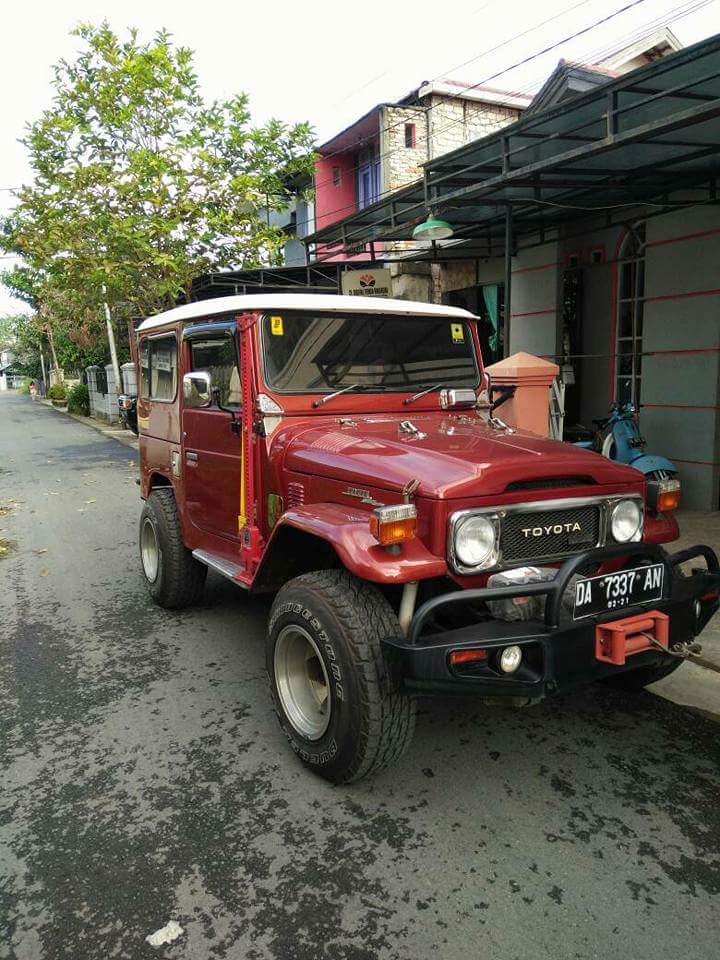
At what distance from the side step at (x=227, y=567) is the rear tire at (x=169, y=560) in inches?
16.3

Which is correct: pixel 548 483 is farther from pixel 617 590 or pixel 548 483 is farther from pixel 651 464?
pixel 651 464

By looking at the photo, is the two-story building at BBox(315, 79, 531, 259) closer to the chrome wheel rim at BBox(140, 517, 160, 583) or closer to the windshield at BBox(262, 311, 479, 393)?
the chrome wheel rim at BBox(140, 517, 160, 583)

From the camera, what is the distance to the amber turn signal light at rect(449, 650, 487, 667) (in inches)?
101

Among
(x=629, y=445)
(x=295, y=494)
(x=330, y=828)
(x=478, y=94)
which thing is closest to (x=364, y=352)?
(x=295, y=494)

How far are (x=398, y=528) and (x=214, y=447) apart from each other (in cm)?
197

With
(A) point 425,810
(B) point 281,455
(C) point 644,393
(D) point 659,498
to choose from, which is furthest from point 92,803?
(C) point 644,393

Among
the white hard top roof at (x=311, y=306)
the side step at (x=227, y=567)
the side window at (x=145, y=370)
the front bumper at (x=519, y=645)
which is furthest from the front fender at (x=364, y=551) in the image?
the side window at (x=145, y=370)

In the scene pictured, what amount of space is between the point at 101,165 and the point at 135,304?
279cm

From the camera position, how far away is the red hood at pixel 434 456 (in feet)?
9.54

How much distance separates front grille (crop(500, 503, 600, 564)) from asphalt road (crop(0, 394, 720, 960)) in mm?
963

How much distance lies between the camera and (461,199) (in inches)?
297

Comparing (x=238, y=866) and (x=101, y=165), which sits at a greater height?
(x=101, y=165)

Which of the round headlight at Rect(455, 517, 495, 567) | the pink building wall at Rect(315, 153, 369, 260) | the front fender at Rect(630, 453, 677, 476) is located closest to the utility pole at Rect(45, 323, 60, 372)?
the pink building wall at Rect(315, 153, 369, 260)

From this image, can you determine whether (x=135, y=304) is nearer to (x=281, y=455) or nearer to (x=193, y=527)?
(x=193, y=527)
